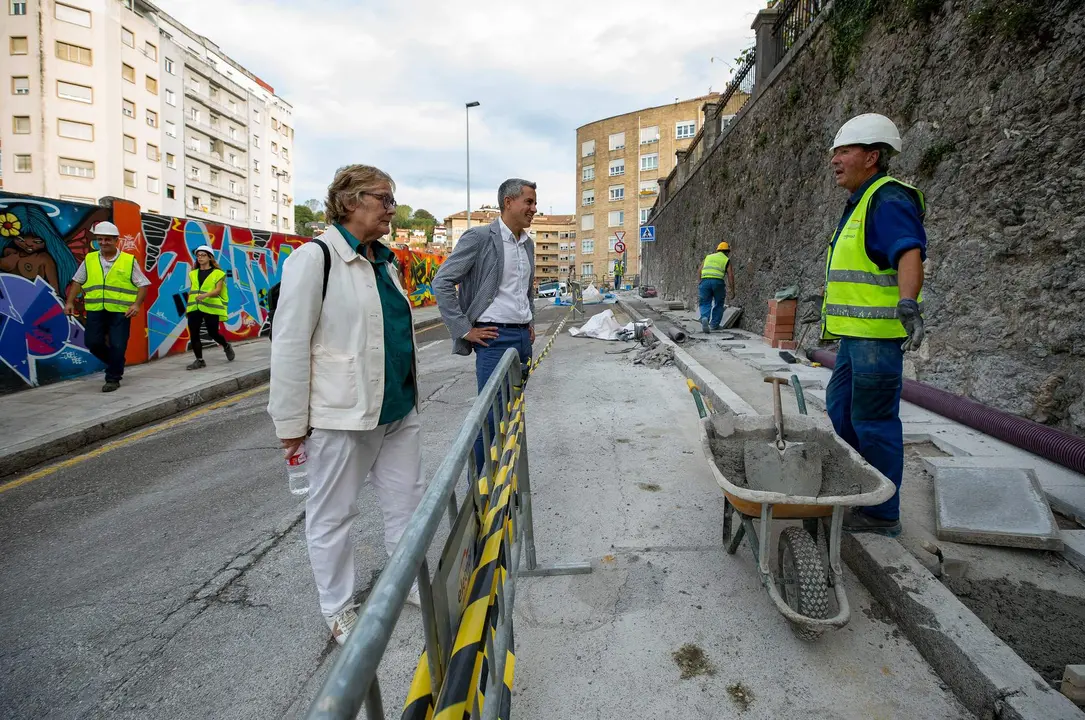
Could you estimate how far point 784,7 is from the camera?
10516 mm

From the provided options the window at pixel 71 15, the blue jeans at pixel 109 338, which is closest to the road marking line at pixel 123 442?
the blue jeans at pixel 109 338

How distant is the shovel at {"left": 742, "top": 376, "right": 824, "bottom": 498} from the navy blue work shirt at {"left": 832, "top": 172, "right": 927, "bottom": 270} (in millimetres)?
812

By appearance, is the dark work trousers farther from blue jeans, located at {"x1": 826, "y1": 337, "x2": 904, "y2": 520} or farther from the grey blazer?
blue jeans, located at {"x1": 826, "y1": 337, "x2": 904, "y2": 520}

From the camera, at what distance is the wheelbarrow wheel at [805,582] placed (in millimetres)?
2199

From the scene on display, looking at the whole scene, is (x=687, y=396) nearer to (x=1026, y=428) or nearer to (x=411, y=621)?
(x=1026, y=428)

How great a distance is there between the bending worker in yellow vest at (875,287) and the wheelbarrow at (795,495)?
0.30 metres

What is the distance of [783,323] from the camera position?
910 cm

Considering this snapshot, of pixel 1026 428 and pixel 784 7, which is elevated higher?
pixel 784 7

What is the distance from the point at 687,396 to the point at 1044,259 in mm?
3373

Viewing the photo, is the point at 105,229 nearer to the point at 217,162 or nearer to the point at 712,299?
the point at 712,299

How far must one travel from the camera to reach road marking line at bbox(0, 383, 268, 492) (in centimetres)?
461

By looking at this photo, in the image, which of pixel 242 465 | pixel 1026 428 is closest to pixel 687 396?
pixel 1026 428

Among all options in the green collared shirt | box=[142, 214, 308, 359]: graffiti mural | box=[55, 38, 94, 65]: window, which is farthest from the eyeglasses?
box=[55, 38, 94, 65]: window

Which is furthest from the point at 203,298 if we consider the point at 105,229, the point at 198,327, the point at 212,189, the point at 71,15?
the point at 212,189
